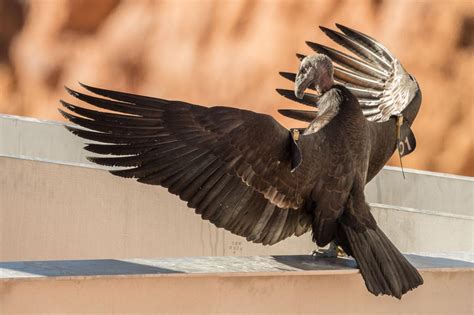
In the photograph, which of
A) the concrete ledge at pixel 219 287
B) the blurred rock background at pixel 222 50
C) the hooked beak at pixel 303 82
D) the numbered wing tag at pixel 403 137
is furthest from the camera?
the blurred rock background at pixel 222 50

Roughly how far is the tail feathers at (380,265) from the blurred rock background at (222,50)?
4976 millimetres

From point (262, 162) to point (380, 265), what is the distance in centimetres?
49

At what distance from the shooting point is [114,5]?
10.8 meters

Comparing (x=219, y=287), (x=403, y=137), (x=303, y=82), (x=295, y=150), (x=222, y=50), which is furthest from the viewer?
(x=222, y=50)

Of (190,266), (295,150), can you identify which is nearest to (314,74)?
(295,150)

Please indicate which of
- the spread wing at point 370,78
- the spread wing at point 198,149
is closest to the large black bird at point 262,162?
the spread wing at point 198,149

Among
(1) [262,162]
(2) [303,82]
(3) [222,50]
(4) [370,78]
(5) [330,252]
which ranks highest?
(3) [222,50]

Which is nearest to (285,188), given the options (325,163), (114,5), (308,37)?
(325,163)

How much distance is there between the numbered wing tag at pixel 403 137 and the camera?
12.2 ft

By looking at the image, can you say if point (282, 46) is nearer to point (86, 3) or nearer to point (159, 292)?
point (86, 3)

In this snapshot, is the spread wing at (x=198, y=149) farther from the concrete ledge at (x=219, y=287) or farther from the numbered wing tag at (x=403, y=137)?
the numbered wing tag at (x=403, y=137)

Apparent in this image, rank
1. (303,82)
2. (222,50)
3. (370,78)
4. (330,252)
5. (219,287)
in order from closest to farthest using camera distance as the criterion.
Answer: (219,287) → (303,82) → (330,252) → (370,78) → (222,50)

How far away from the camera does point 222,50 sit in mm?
10094

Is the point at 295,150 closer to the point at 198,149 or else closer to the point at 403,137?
the point at 198,149
